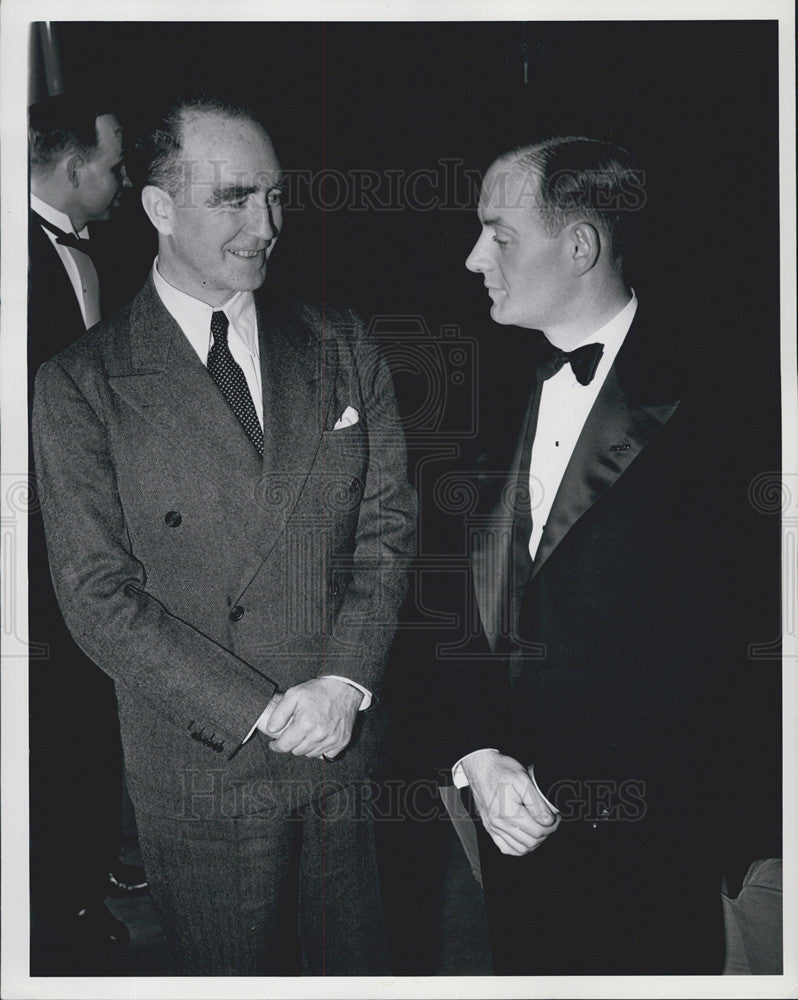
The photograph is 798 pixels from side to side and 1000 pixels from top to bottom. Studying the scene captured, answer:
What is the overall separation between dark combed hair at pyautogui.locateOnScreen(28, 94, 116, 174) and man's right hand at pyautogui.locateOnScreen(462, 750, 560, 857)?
147 centimetres

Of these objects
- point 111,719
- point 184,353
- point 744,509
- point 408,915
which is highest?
point 184,353

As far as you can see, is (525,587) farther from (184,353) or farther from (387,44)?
(387,44)

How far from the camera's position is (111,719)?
2.21 meters

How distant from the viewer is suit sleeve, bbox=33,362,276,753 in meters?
2.05

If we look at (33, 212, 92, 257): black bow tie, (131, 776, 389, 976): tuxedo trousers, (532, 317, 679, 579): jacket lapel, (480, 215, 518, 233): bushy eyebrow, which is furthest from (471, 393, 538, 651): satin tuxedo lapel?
(33, 212, 92, 257): black bow tie

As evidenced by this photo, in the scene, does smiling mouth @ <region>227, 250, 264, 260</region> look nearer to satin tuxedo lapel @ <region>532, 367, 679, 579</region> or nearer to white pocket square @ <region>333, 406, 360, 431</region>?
white pocket square @ <region>333, 406, 360, 431</region>

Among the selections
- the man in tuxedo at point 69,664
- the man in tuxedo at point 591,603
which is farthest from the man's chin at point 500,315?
the man in tuxedo at point 69,664

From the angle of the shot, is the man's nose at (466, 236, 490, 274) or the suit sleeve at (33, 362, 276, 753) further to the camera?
the man's nose at (466, 236, 490, 274)

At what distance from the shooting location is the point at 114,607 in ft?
6.77

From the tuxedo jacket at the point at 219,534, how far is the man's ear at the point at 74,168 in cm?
29

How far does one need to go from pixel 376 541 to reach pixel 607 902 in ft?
2.92

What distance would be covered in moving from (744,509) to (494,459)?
55cm

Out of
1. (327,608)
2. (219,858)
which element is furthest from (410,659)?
(219,858)

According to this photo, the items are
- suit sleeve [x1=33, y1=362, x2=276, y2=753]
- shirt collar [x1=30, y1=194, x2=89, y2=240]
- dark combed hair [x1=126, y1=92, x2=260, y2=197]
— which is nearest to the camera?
suit sleeve [x1=33, y1=362, x2=276, y2=753]
